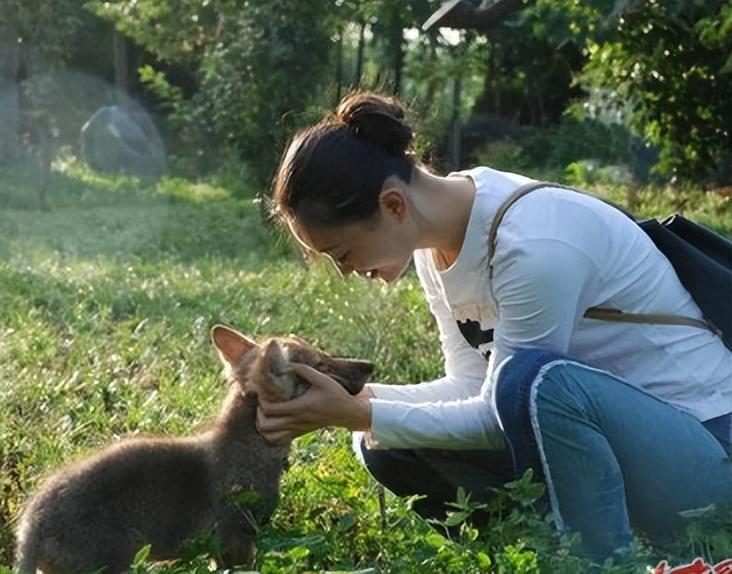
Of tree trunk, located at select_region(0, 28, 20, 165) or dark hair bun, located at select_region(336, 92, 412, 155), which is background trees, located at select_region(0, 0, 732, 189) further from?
dark hair bun, located at select_region(336, 92, 412, 155)

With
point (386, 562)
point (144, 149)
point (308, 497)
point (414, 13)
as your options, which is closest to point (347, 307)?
point (308, 497)

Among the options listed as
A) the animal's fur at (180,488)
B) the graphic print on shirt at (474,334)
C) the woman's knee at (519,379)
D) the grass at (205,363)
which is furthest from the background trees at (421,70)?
the woman's knee at (519,379)

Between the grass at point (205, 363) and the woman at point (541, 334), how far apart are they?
17 cm

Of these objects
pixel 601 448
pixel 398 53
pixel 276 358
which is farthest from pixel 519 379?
pixel 398 53

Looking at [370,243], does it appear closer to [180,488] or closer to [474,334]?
[474,334]

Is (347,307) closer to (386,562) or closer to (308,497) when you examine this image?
(308,497)

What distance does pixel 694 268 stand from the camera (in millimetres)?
3678

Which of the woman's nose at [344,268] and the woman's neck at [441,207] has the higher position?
the woman's neck at [441,207]

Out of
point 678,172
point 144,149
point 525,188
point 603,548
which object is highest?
point 525,188

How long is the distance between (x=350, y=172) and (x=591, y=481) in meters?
0.94

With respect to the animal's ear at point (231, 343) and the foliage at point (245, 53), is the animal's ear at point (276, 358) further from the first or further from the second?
the foliage at point (245, 53)

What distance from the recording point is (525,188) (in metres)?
3.55

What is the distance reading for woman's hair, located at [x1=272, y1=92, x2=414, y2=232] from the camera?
342 centimetres

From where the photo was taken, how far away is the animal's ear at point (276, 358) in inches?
156
